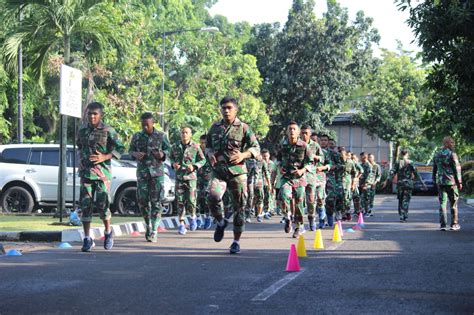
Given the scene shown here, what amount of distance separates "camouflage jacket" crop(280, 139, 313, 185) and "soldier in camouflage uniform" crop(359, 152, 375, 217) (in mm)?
10364

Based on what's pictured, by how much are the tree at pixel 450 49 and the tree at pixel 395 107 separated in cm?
4500

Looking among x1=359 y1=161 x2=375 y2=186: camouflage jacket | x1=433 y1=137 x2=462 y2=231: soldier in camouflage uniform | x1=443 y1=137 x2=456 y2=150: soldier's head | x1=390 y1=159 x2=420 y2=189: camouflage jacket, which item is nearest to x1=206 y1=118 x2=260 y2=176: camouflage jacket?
x1=443 y1=137 x2=456 y2=150: soldier's head

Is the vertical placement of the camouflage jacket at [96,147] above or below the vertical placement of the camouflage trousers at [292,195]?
above

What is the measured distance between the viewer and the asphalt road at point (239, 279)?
6695 millimetres

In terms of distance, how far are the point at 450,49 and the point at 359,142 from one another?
62247mm

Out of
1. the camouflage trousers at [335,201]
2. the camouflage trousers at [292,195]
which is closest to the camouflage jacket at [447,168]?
the camouflage trousers at [335,201]

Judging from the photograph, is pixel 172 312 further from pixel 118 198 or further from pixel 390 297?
pixel 118 198

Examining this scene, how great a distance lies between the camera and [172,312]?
639 cm

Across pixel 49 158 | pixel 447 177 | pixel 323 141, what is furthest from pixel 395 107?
pixel 447 177

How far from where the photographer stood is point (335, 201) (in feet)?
63.2

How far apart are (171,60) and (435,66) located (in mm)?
31928

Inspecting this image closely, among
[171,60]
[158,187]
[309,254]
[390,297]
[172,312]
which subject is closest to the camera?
[172,312]

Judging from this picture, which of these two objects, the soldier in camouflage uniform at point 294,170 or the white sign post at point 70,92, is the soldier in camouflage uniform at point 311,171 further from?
the white sign post at point 70,92

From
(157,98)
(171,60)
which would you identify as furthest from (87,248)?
(171,60)
